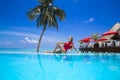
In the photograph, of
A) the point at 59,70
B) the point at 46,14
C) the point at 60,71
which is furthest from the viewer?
the point at 46,14

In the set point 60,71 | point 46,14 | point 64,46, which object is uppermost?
point 46,14

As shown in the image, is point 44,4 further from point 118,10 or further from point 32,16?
point 118,10

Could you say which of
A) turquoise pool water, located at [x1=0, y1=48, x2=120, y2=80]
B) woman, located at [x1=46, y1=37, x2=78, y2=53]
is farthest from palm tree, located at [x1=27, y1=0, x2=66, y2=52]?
turquoise pool water, located at [x1=0, y1=48, x2=120, y2=80]

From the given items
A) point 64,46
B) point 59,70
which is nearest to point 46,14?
point 64,46

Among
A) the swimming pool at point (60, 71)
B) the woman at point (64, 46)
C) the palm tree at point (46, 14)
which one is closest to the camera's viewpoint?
the swimming pool at point (60, 71)

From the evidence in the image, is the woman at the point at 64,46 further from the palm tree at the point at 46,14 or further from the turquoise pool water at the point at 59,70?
the palm tree at the point at 46,14

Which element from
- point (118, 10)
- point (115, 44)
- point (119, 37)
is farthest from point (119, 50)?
point (118, 10)

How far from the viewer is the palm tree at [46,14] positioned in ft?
78.8

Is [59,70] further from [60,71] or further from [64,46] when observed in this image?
[64,46]

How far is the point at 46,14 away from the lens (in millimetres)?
23844

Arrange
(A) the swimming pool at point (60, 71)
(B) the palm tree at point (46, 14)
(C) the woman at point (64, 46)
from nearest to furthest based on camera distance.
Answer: (A) the swimming pool at point (60, 71) → (C) the woman at point (64, 46) → (B) the palm tree at point (46, 14)

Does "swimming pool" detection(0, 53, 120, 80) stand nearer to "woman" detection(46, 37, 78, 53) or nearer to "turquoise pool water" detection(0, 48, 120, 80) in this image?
"turquoise pool water" detection(0, 48, 120, 80)

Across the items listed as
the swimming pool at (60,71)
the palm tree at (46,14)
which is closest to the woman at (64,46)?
the swimming pool at (60,71)

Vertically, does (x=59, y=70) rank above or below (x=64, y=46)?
below
